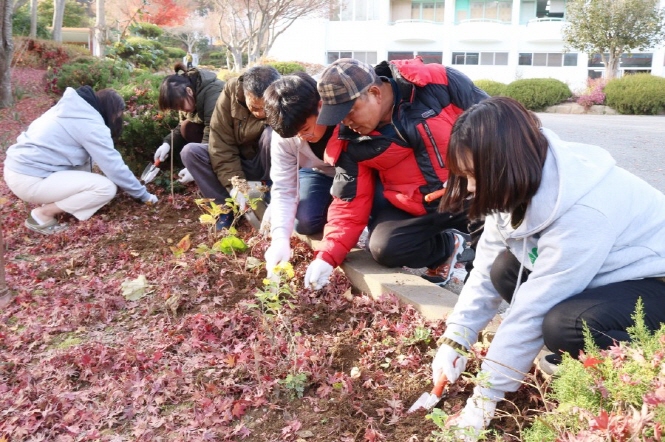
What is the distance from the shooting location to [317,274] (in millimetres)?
2973

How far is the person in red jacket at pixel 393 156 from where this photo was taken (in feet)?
9.16

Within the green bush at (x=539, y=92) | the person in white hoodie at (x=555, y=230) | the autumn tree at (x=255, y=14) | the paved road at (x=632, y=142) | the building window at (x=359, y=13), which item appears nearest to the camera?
the person in white hoodie at (x=555, y=230)

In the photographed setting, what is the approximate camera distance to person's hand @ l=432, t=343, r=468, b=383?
6.81ft

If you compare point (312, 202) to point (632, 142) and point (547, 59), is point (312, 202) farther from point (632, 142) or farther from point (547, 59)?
point (547, 59)

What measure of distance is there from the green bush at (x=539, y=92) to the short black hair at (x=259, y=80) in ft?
53.3

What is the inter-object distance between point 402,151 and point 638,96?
16724 millimetres

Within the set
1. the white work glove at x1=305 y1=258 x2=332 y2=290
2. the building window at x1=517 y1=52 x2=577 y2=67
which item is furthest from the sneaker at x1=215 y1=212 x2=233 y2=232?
the building window at x1=517 y1=52 x2=577 y2=67

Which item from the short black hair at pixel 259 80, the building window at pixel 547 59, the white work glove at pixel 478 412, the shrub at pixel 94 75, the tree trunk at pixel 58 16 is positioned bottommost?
the white work glove at pixel 478 412

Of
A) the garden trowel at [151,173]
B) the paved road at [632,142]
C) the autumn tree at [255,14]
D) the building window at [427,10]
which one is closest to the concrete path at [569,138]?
the paved road at [632,142]

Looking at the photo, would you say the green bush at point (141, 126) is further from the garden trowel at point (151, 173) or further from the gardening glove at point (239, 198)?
the gardening glove at point (239, 198)

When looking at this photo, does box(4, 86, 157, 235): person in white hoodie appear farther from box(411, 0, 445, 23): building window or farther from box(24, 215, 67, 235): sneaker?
box(411, 0, 445, 23): building window

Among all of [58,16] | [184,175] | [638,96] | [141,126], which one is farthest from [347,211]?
[58,16]

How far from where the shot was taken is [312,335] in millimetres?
2697

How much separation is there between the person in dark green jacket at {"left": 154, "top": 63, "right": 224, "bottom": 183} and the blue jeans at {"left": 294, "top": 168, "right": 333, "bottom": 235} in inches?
46.0
